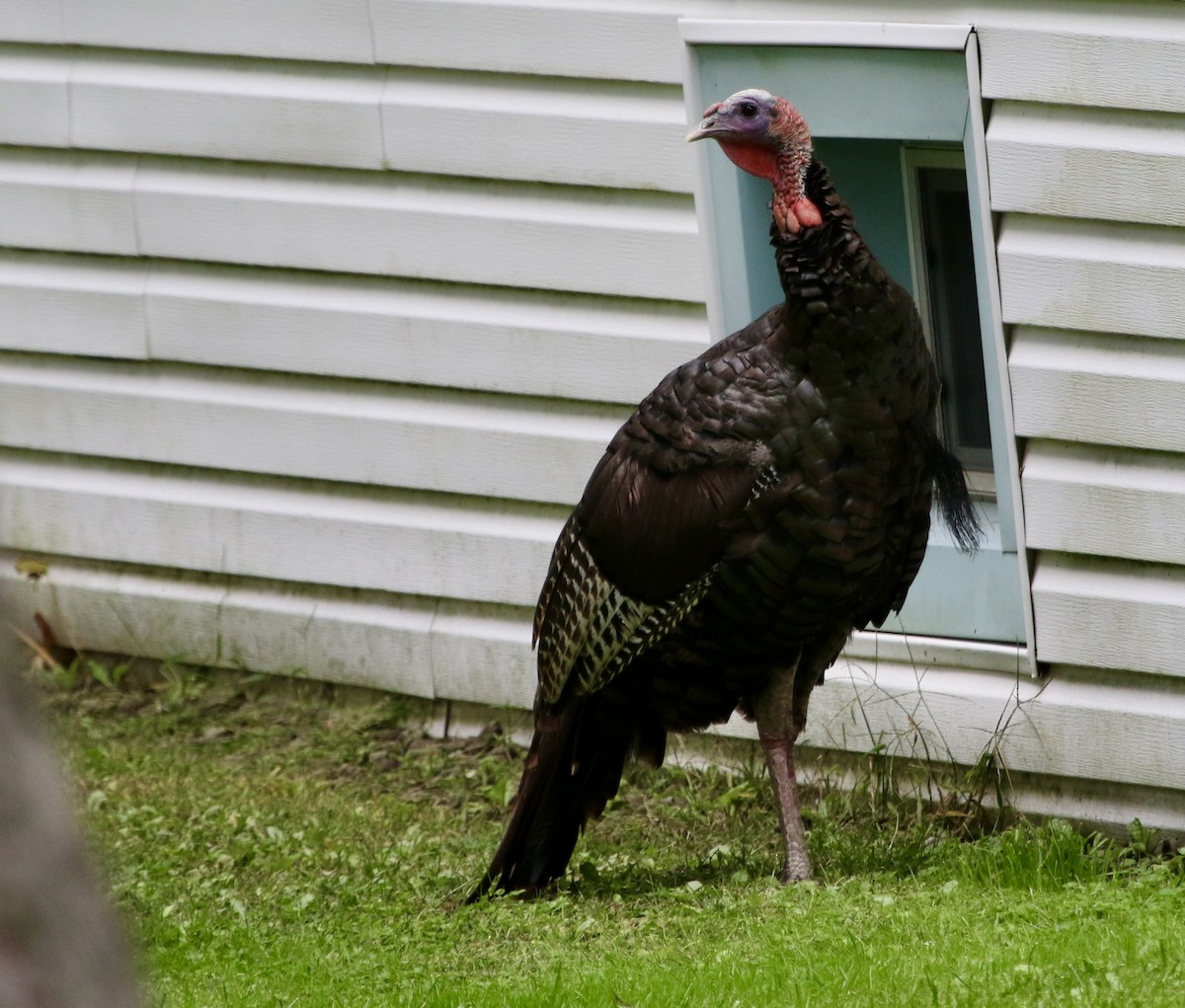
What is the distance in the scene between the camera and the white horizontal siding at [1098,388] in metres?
5.46

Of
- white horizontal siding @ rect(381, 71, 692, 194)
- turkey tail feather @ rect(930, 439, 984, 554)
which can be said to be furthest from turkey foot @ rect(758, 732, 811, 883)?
white horizontal siding @ rect(381, 71, 692, 194)

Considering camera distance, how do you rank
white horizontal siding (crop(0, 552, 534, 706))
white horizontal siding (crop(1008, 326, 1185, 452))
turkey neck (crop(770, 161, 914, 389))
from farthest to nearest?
1. white horizontal siding (crop(0, 552, 534, 706))
2. white horizontal siding (crop(1008, 326, 1185, 452))
3. turkey neck (crop(770, 161, 914, 389))

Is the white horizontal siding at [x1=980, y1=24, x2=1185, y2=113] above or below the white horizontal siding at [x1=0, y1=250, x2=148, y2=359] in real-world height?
above

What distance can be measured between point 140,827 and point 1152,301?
3901mm

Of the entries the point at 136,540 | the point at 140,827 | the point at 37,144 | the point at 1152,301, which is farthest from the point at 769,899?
the point at 37,144

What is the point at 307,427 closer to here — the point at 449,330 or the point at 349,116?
the point at 449,330

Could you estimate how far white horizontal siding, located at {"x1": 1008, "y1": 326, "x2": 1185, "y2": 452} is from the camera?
215 inches

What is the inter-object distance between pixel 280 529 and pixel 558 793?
93.5 inches

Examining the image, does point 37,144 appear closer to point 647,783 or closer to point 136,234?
point 136,234

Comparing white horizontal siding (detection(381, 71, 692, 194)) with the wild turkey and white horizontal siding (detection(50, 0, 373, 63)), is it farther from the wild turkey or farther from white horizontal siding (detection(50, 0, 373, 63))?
the wild turkey

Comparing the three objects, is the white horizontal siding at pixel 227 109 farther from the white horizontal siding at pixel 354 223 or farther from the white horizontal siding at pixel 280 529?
the white horizontal siding at pixel 280 529

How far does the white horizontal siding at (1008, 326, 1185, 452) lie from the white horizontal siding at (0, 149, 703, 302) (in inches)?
49.9


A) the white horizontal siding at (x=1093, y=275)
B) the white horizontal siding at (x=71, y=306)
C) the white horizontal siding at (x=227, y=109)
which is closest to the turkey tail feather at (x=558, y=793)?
the white horizontal siding at (x=1093, y=275)

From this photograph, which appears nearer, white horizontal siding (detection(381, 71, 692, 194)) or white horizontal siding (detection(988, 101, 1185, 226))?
white horizontal siding (detection(988, 101, 1185, 226))
